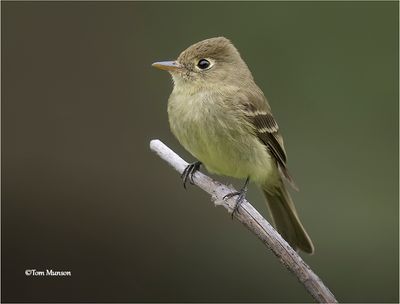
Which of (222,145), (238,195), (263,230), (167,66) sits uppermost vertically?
(167,66)

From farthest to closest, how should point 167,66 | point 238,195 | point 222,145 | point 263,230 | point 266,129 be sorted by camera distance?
1. point 266,129
2. point 167,66
3. point 222,145
4. point 238,195
5. point 263,230

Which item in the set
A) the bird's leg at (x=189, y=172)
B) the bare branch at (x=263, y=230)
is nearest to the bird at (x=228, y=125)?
the bird's leg at (x=189, y=172)

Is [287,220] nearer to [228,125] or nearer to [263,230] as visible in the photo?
[228,125]

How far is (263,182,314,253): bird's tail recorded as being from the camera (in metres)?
5.21

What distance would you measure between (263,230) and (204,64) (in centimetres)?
154

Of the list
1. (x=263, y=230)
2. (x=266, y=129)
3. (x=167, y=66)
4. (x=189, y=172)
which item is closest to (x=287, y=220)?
(x=266, y=129)

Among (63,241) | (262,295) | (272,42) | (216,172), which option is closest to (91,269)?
(63,241)

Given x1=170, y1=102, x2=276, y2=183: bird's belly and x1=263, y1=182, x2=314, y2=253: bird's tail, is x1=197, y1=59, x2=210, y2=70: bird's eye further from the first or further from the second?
x1=263, y1=182, x2=314, y2=253: bird's tail

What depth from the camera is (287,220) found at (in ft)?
17.8

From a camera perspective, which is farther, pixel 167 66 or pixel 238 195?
pixel 167 66

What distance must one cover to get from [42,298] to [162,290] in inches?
42.4

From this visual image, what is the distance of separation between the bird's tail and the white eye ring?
1037mm

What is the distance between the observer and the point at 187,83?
5234mm

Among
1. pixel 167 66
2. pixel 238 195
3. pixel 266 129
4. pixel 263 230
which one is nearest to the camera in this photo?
pixel 263 230
